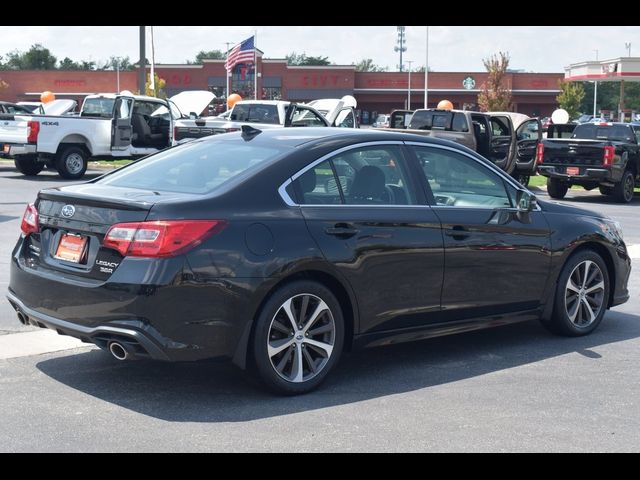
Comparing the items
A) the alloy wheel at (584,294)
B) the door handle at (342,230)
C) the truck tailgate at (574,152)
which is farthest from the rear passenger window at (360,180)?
the truck tailgate at (574,152)

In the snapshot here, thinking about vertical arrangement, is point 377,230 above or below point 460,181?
below

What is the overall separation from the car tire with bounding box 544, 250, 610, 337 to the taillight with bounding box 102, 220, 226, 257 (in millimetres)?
3328

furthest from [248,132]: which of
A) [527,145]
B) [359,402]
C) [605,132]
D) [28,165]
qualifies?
[527,145]

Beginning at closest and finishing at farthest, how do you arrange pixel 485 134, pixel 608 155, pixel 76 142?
pixel 608 155, pixel 76 142, pixel 485 134

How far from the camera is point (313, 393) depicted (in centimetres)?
607

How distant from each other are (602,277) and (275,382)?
11.1ft

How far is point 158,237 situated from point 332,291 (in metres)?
1.28

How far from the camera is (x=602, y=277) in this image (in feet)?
26.0

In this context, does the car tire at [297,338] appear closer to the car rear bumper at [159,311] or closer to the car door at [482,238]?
the car rear bumper at [159,311]

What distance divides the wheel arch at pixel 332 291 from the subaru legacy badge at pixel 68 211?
1.29m

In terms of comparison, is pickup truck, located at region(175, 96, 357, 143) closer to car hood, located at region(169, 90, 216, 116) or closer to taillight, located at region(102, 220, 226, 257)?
car hood, located at region(169, 90, 216, 116)

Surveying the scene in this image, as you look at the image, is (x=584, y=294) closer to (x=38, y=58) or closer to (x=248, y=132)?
(x=248, y=132)

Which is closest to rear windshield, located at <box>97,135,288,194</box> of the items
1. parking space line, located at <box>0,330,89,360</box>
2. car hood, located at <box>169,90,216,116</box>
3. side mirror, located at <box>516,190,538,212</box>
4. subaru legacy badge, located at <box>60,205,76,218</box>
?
subaru legacy badge, located at <box>60,205,76,218</box>

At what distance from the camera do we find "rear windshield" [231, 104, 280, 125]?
1014 inches
